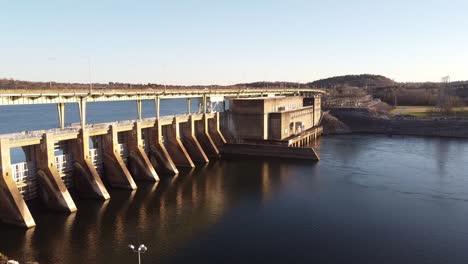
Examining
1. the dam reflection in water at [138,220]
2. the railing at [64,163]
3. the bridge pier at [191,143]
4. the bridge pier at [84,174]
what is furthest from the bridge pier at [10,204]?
the bridge pier at [191,143]

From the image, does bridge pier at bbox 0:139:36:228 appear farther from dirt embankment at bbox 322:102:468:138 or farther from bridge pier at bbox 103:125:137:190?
dirt embankment at bbox 322:102:468:138

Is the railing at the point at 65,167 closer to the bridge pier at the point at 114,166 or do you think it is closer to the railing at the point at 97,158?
the railing at the point at 97,158

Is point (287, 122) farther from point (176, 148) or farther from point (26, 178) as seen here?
point (26, 178)

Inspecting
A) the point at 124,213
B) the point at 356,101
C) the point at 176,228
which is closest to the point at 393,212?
the point at 176,228

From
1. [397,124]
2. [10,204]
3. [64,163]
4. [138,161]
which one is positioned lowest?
[10,204]

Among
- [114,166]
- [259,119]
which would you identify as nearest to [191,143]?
[259,119]

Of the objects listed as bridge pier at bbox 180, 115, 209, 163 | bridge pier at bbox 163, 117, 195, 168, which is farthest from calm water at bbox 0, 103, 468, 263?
bridge pier at bbox 180, 115, 209, 163
